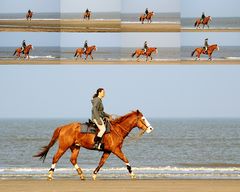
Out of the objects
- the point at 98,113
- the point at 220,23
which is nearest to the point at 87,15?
the point at 220,23

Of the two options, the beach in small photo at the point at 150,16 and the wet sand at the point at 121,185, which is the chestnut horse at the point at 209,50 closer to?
the beach in small photo at the point at 150,16

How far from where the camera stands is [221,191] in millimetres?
9219

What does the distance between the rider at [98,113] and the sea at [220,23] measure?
10.9 feet

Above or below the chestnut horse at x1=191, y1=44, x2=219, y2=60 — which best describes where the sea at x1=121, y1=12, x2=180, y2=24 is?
above

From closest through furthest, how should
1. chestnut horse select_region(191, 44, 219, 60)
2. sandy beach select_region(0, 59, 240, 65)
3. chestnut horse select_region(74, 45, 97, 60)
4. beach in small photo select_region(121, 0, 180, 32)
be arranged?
sandy beach select_region(0, 59, 240, 65) < beach in small photo select_region(121, 0, 180, 32) < chestnut horse select_region(74, 45, 97, 60) < chestnut horse select_region(191, 44, 219, 60)

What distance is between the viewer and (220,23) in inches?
556

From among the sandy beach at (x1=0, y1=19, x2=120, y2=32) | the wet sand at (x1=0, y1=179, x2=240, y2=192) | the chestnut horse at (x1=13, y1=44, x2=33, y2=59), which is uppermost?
the sandy beach at (x1=0, y1=19, x2=120, y2=32)

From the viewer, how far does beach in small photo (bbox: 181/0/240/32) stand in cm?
1378

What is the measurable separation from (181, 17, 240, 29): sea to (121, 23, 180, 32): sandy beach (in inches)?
15.4

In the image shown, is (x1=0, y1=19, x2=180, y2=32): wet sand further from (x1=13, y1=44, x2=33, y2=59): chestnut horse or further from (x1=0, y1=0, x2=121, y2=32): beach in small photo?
(x1=13, y1=44, x2=33, y2=59): chestnut horse

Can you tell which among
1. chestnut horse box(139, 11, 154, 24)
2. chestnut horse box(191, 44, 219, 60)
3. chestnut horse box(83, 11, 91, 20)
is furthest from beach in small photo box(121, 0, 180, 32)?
chestnut horse box(191, 44, 219, 60)

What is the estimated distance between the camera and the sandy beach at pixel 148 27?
Result: 43.5 feet

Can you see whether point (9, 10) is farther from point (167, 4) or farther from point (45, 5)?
point (167, 4)

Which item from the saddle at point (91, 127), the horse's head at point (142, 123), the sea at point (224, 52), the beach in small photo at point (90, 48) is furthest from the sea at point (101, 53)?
the saddle at point (91, 127)
